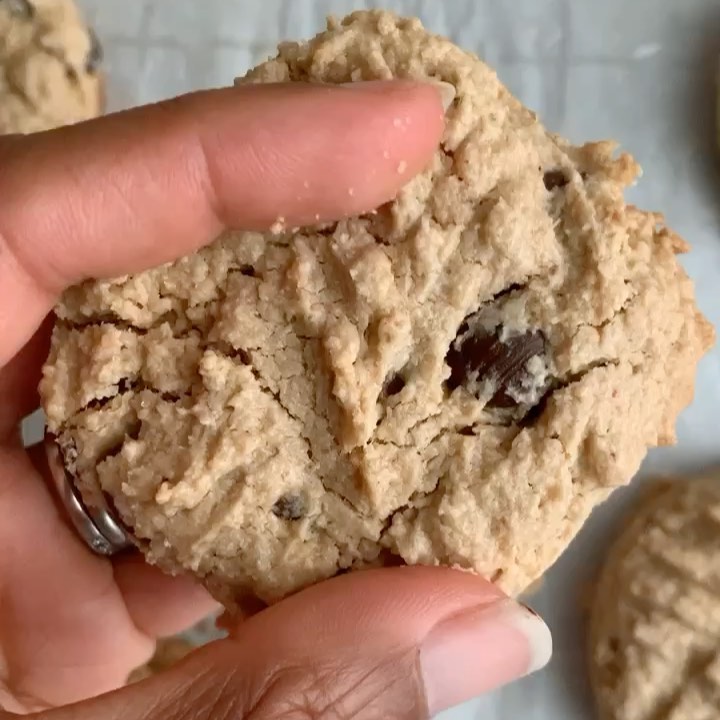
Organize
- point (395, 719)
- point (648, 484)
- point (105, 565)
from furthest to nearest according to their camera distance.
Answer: point (648, 484)
point (105, 565)
point (395, 719)

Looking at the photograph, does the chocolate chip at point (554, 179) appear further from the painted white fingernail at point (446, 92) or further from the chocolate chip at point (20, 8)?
the chocolate chip at point (20, 8)

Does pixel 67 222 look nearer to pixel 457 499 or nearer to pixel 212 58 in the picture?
pixel 457 499

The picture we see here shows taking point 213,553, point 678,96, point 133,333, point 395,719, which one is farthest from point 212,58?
point 395,719

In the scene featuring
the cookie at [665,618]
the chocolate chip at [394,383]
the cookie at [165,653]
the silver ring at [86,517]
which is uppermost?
the chocolate chip at [394,383]

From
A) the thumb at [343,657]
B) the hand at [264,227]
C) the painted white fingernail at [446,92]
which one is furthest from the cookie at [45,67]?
the thumb at [343,657]

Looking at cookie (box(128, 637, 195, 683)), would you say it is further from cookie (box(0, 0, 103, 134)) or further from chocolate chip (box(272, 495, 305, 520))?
cookie (box(0, 0, 103, 134))

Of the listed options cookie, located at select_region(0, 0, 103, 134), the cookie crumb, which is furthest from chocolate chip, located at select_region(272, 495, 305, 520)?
cookie, located at select_region(0, 0, 103, 134)

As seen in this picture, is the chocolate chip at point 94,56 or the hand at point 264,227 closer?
the hand at point 264,227
